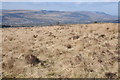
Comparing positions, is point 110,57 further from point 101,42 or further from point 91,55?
point 101,42

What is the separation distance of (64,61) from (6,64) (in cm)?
372

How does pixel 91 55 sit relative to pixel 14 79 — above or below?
above

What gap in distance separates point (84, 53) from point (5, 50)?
6496mm

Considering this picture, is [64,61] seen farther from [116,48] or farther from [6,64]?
[116,48]

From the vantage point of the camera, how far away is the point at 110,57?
13578 millimetres

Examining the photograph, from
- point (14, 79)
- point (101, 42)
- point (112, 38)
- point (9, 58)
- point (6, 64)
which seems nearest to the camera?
point (14, 79)

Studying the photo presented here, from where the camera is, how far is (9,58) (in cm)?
Answer: 1377

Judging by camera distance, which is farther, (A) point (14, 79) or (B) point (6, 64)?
(B) point (6, 64)

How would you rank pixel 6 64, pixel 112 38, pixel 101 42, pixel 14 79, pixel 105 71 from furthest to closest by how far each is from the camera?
pixel 112 38
pixel 101 42
pixel 6 64
pixel 105 71
pixel 14 79

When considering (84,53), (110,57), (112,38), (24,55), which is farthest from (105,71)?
(112,38)

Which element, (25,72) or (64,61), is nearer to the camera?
(25,72)

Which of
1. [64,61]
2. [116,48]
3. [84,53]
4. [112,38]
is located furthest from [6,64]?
[112,38]

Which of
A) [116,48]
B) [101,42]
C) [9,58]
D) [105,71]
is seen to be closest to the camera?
[105,71]

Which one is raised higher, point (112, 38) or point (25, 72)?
point (112, 38)
